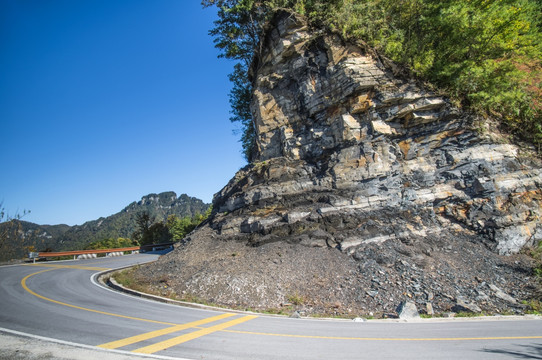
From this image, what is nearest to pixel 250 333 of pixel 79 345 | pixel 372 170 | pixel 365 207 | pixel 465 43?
pixel 79 345

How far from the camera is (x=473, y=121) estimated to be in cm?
1230

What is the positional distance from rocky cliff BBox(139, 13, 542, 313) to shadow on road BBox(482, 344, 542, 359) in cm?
312

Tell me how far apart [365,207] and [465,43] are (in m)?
10.2

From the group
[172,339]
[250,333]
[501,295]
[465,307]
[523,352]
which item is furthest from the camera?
[501,295]

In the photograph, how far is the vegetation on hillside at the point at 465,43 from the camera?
12359 mm

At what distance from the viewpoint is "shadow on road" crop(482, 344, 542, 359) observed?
4430 mm

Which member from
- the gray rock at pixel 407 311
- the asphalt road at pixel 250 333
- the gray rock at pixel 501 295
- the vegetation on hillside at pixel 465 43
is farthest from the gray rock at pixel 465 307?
the vegetation on hillside at pixel 465 43

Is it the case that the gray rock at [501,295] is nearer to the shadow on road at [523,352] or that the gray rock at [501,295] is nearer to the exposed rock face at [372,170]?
the exposed rock face at [372,170]

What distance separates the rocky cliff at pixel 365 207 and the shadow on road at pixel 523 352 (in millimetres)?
3116

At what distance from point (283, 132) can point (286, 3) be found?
334 inches

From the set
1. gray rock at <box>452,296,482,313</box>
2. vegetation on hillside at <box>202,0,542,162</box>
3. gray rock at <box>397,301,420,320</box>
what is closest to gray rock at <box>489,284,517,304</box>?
gray rock at <box>452,296,482,313</box>

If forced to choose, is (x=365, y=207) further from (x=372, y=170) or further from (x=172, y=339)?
(x=172, y=339)

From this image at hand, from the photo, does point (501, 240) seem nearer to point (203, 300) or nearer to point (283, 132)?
point (283, 132)

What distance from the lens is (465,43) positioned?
42.4 feet
